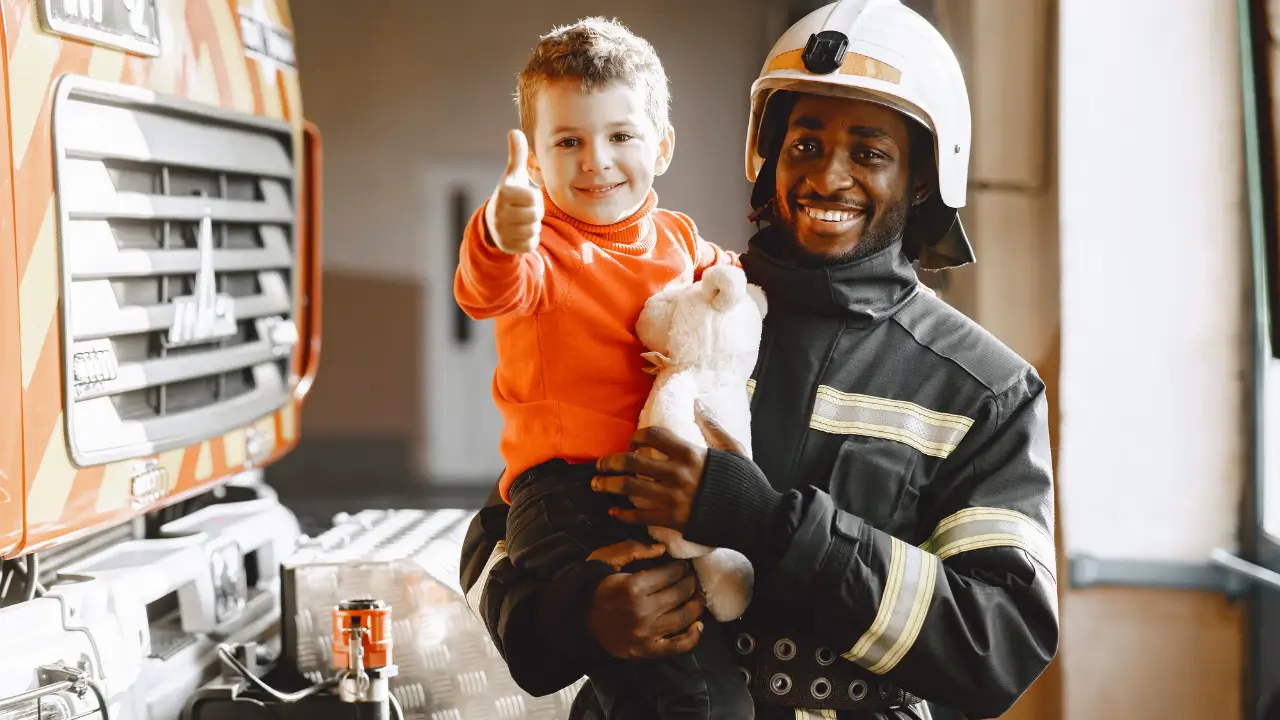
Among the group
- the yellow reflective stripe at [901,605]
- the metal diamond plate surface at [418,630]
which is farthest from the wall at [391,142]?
the yellow reflective stripe at [901,605]

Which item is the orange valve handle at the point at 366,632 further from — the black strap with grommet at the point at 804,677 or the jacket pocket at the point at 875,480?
the jacket pocket at the point at 875,480

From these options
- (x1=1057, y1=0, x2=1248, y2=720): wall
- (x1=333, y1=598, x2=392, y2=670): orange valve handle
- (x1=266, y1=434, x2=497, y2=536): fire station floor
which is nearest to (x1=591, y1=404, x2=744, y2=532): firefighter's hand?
(x1=333, y1=598, x2=392, y2=670): orange valve handle

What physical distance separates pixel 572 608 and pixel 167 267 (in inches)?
61.2

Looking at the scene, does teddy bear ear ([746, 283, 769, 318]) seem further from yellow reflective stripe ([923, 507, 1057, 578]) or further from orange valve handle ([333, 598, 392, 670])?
orange valve handle ([333, 598, 392, 670])

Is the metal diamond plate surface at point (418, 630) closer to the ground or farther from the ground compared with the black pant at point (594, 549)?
closer to the ground

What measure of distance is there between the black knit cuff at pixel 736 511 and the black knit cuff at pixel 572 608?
0.61 ft

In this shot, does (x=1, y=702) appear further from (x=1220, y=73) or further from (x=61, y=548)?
(x=1220, y=73)

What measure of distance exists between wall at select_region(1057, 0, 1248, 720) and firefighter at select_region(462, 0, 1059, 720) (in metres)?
1.73

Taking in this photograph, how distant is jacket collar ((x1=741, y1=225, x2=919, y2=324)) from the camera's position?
1.93 m

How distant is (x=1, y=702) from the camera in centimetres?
211

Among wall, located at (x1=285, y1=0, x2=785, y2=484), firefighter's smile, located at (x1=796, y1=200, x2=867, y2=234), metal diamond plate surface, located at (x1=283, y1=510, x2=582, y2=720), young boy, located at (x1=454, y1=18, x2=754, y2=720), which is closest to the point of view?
young boy, located at (x1=454, y1=18, x2=754, y2=720)

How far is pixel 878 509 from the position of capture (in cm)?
183

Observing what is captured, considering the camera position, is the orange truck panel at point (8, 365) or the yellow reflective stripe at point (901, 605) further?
the orange truck panel at point (8, 365)

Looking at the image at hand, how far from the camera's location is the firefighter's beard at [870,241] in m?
1.97
